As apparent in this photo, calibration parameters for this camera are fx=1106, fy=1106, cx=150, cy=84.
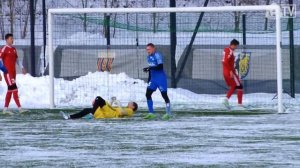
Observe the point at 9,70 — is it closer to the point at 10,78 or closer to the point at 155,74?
the point at 10,78

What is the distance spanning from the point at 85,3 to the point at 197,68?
70.6 feet

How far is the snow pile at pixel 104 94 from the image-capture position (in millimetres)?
28062

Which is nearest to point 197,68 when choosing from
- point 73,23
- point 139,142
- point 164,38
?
point 164,38

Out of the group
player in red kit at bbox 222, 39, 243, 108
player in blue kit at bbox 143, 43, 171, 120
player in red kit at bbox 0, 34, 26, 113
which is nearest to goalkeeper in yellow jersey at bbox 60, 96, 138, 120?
player in blue kit at bbox 143, 43, 171, 120

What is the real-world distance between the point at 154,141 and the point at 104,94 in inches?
419

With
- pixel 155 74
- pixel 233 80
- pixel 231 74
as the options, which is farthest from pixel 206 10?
pixel 155 74

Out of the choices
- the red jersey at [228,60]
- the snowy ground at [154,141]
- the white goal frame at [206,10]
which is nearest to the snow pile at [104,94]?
the red jersey at [228,60]

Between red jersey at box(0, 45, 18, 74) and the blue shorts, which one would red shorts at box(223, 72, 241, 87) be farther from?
red jersey at box(0, 45, 18, 74)

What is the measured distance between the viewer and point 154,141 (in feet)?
60.2

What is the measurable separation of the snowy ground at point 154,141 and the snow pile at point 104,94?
144 inches

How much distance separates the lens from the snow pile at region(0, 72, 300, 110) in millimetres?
28062

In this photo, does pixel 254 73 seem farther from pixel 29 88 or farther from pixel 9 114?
pixel 9 114

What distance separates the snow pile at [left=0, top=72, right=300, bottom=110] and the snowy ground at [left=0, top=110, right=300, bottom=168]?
3646 millimetres

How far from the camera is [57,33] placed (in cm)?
3288
